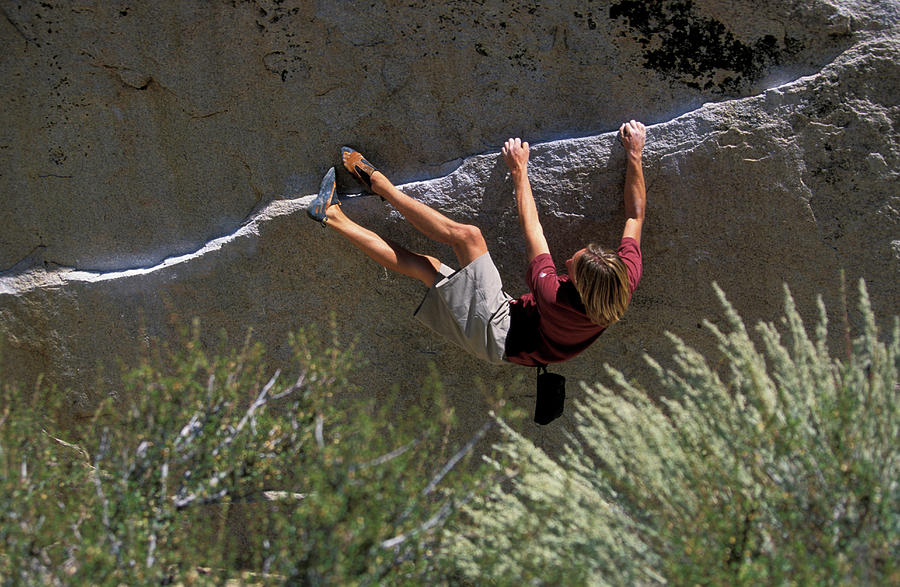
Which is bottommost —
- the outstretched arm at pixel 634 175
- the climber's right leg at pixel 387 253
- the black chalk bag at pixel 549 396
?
the black chalk bag at pixel 549 396

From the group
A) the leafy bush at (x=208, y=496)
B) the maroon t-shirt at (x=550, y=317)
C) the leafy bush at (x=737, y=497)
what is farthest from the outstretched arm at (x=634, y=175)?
the leafy bush at (x=208, y=496)

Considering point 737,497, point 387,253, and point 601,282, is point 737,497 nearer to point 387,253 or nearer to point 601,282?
point 601,282

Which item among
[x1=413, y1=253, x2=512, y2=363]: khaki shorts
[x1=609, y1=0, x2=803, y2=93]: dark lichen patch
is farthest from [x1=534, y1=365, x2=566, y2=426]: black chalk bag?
[x1=609, y1=0, x2=803, y2=93]: dark lichen patch

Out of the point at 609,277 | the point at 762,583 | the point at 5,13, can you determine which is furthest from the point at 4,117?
the point at 762,583

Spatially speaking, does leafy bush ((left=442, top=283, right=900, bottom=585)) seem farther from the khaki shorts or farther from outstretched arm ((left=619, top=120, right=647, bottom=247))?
outstretched arm ((left=619, top=120, right=647, bottom=247))

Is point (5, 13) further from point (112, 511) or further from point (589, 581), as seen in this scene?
point (589, 581)

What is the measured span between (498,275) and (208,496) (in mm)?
1352

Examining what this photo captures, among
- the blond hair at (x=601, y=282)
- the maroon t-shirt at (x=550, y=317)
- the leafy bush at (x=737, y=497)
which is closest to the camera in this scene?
the leafy bush at (x=737, y=497)

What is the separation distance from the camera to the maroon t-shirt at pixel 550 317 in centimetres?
296

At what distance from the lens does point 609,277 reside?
2787mm

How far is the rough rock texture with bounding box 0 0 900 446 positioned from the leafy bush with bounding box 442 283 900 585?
2.55 feet

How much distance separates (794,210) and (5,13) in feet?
11.2

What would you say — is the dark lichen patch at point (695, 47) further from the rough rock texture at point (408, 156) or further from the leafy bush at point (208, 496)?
the leafy bush at point (208, 496)

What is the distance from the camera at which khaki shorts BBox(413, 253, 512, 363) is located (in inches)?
122
